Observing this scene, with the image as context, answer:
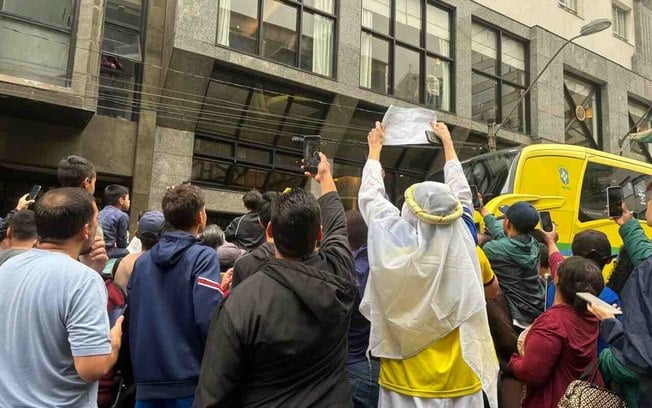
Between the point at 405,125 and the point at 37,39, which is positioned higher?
the point at 37,39

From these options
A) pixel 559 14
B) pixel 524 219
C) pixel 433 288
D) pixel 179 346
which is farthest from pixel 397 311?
pixel 559 14

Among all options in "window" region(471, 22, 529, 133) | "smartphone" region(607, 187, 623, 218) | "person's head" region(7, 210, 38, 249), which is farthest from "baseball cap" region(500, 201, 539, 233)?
"window" region(471, 22, 529, 133)

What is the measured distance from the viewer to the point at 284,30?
1486cm

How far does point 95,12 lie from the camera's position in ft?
→ 38.7

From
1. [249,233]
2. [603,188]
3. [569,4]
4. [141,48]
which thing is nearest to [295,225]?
[249,233]

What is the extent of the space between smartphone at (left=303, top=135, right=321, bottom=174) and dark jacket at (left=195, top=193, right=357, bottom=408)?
98 cm

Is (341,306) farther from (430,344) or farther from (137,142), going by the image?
(137,142)

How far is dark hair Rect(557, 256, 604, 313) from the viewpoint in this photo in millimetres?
3084

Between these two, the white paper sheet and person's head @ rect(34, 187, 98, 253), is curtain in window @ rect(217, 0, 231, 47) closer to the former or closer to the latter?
the white paper sheet

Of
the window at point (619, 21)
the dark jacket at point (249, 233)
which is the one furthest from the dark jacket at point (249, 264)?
the window at point (619, 21)

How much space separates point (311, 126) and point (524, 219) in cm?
1176

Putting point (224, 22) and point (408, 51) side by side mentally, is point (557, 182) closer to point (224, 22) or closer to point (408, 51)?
point (224, 22)

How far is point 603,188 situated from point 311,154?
26.8 feet

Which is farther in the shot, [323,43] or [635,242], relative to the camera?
[323,43]
